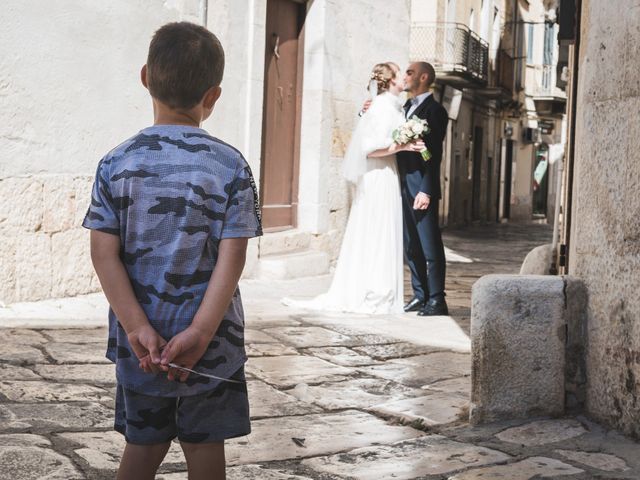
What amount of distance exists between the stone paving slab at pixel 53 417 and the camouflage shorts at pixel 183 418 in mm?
1604

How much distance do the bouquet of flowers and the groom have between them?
6cm

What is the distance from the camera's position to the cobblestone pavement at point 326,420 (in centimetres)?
346

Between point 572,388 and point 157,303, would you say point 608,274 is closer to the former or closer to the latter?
point 572,388

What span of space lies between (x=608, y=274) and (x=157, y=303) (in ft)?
7.01

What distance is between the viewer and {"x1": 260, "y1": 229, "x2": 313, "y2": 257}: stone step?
9828mm

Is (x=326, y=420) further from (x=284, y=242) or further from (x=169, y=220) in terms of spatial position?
(x=284, y=242)

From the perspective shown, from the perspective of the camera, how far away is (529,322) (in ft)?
13.0

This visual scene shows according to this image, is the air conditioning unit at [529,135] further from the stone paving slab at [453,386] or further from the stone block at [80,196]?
the stone paving slab at [453,386]

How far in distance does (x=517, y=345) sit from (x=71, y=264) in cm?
421

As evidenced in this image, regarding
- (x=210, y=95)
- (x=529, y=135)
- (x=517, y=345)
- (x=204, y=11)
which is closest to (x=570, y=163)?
(x=517, y=345)

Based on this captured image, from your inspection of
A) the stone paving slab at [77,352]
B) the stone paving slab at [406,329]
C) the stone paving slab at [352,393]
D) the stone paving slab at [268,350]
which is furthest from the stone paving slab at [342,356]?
the stone paving slab at [77,352]

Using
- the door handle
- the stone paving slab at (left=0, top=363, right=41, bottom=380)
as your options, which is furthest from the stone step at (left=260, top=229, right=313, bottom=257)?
the stone paving slab at (left=0, top=363, right=41, bottom=380)

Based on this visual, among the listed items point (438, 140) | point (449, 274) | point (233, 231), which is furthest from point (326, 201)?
point (233, 231)

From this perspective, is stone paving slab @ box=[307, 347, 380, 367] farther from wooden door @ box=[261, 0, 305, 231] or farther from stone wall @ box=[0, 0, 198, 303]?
wooden door @ box=[261, 0, 305, 231]
